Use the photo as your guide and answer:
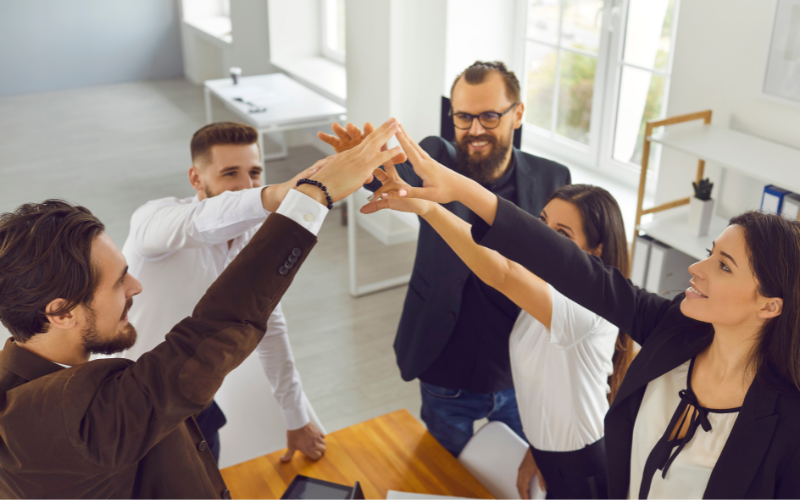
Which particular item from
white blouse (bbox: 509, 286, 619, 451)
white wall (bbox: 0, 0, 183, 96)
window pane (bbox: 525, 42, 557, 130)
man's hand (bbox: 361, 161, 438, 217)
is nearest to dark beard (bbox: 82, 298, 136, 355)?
man's hand (bbox: 361, 161, 438, 217)

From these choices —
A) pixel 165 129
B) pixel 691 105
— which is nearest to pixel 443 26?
pixel 691 105

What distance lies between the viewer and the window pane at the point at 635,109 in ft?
11.0

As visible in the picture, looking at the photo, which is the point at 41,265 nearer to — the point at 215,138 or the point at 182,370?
the point at 182,370

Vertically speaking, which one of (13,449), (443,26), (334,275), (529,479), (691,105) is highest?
(443,26)

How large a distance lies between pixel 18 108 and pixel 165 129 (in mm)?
2047

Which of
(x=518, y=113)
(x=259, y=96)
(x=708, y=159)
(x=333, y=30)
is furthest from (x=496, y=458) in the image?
(x=333, y=30)

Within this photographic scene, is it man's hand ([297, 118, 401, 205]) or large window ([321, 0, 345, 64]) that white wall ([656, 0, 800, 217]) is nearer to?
man's hand ([297, 118, 401, 205])

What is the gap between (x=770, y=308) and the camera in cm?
113

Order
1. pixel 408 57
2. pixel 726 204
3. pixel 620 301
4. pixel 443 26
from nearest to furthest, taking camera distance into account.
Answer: pixel 620 301 < pixel 726 204 < pixel 443 26 < pixel 408 57

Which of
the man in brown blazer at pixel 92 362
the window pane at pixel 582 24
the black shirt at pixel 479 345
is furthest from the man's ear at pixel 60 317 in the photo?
the window pane at pixel 582 24

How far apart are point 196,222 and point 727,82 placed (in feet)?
7.58

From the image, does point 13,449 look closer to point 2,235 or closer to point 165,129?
point 2,235

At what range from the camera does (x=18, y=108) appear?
7648 mm

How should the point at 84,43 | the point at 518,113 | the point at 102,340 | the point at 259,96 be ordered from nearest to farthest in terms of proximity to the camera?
the point at 102,340, the point at 518,113, the point at 259,96, the point at 84,43
